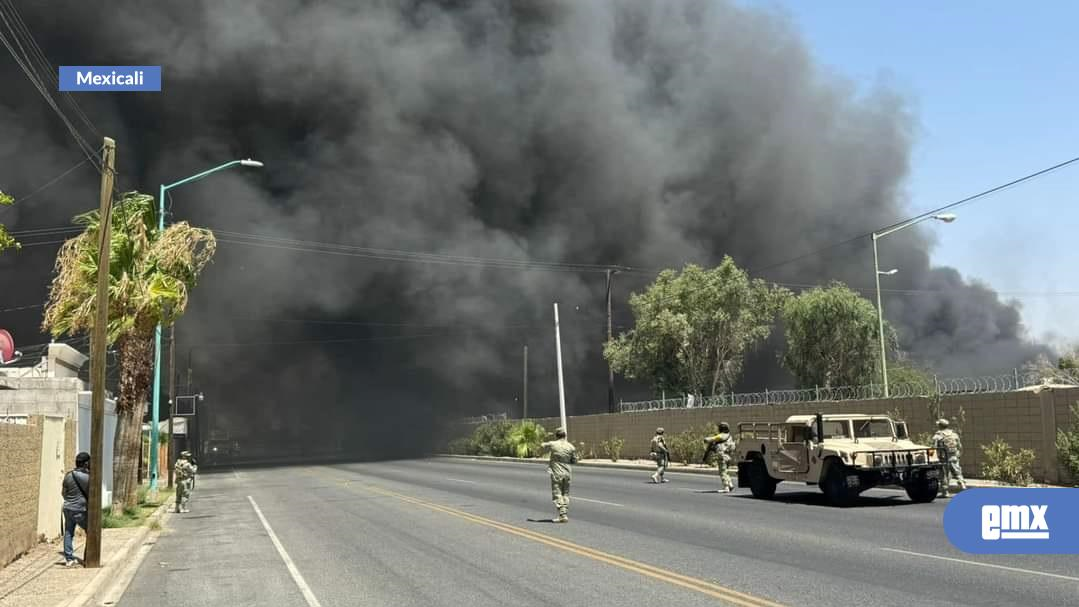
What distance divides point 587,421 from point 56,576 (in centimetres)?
3996

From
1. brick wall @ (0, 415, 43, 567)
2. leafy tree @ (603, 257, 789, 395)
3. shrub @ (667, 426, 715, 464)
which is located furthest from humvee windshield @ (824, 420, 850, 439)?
leafy tree @ (603, 257, 789, 395)

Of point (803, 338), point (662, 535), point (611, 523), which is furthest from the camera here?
point (803, 338)

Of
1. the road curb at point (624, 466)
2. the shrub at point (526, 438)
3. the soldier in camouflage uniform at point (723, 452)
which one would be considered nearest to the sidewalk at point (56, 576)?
the soldier in camouflage uniform at point (723, 452)

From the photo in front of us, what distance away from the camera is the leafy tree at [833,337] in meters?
62.5

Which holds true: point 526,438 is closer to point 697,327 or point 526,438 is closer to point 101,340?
point 697,327

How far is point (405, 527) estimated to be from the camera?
670 inches

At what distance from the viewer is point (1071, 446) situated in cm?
2027

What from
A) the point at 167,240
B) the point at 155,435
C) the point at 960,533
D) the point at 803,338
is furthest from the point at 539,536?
the point at 803,338

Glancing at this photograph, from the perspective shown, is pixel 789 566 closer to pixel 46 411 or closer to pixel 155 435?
pixel 46 411

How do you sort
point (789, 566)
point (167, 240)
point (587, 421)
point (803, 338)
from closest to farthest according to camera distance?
point (789, 566), point (167, 240), point (587, 421), point (803, 338)

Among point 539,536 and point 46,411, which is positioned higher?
point 46,411

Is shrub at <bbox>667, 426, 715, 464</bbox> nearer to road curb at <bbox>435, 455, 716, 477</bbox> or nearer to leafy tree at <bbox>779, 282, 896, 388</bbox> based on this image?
road curb at <bbox>435, 455, 716, 477</bbox>

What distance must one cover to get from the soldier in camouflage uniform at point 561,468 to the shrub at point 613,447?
2990 centimetres

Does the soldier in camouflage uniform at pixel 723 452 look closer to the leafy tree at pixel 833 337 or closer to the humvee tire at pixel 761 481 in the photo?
the humvee tire at pixel 761 481
